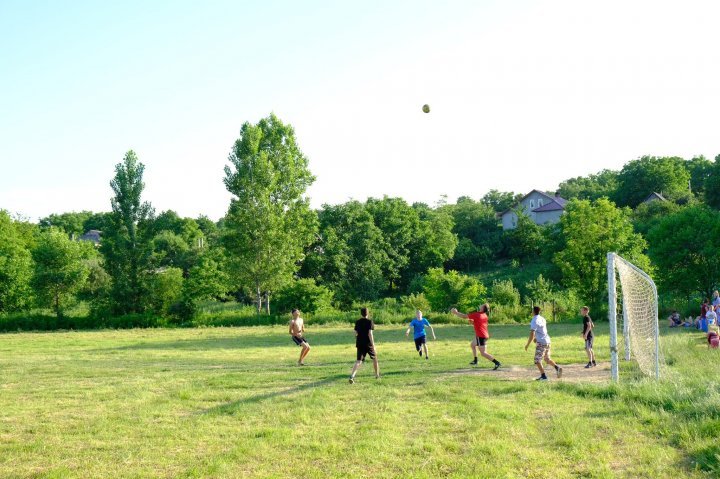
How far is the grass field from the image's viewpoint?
7.61 metres

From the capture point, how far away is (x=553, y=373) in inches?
604

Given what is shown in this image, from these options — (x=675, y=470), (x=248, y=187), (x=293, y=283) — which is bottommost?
(x=675, y=470)

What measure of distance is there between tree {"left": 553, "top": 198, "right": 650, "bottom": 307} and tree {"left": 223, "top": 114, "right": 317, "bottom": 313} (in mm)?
19012

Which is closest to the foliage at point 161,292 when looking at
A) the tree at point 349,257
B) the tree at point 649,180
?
the tree at point 349,257

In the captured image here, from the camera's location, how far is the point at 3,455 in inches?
327

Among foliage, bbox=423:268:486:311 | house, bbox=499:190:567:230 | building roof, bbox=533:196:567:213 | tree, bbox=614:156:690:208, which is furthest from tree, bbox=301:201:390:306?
tree, bbox=614:156:690:208

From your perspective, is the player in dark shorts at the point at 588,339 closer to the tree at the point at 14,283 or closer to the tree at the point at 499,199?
the tree at the point at 14,283

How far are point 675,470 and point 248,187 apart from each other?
39.5 m

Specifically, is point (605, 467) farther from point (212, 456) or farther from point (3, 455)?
point (3, 455)

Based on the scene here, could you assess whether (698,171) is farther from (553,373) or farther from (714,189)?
(553,373)

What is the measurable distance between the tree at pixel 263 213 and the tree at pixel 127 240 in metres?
6.19

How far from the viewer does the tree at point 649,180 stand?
8375 centimetres

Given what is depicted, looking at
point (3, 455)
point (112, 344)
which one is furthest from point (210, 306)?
point (3, 455)

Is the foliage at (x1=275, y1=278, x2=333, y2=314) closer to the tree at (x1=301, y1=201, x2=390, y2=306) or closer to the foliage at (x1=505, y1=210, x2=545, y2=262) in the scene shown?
the tree at (x1=301, y1=201, x2=390, y2=306)
